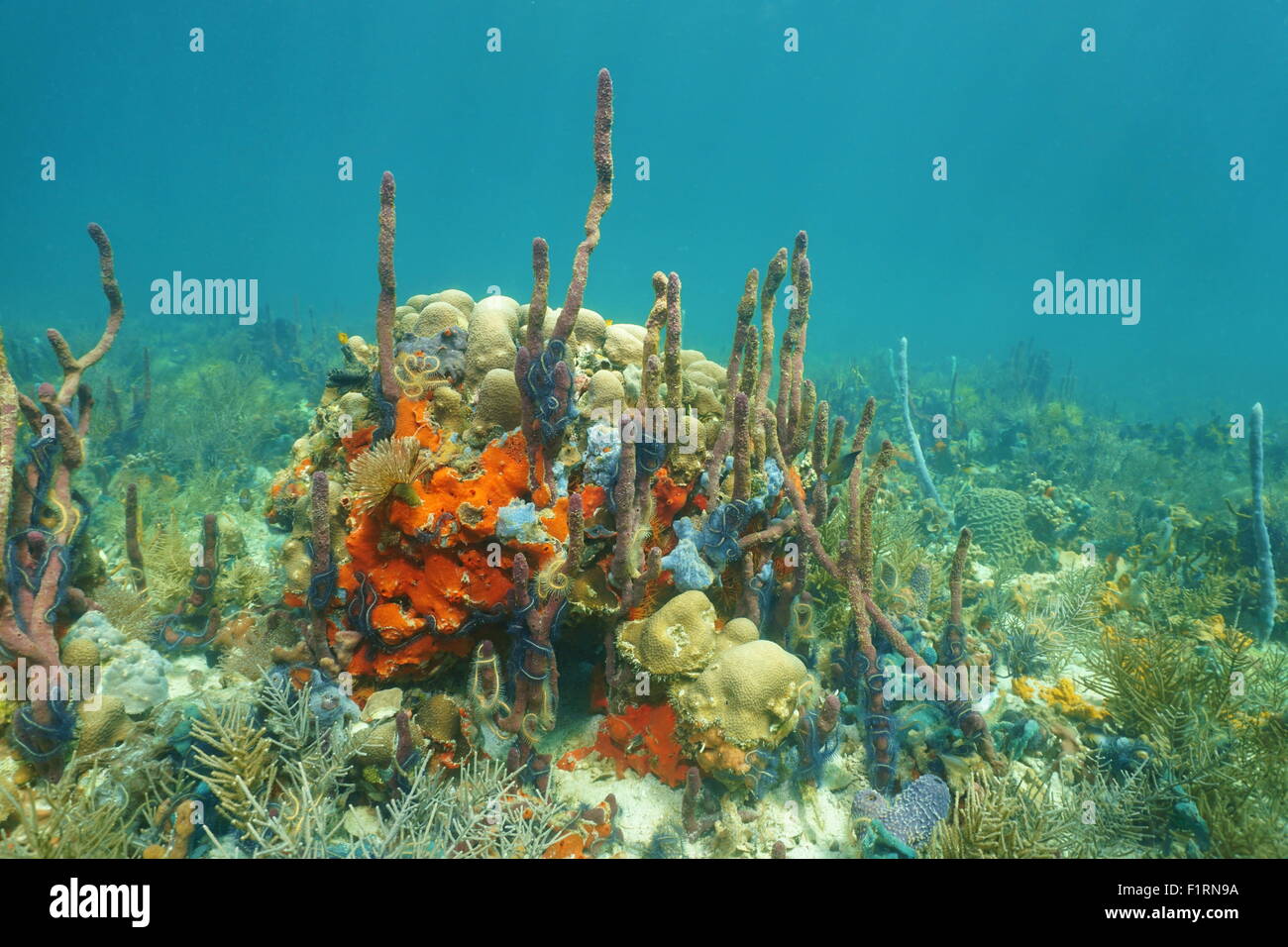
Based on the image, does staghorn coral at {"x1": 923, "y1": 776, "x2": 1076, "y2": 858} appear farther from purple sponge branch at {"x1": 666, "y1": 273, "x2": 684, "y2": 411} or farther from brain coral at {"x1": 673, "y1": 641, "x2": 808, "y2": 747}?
purple sponge branch at {"x1": 666, "y1": 273, "x2": 684, "y2": 411}

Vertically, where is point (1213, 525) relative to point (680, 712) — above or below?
above

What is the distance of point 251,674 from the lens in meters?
3.59

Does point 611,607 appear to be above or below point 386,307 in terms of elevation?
below

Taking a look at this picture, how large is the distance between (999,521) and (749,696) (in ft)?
21.2

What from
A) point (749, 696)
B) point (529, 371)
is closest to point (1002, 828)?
point (749, 696)

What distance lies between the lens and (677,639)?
10.9 feet

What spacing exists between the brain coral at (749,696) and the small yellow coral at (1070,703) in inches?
111

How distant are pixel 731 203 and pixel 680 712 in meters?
141

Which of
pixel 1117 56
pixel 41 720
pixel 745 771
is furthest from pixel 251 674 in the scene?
pixel 1117 56

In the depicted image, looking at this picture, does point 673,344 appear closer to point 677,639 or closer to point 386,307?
point 677,639

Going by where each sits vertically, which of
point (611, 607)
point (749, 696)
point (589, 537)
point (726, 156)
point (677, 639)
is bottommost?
point (749, 696)

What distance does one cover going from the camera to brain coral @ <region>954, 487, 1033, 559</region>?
7.65 meters

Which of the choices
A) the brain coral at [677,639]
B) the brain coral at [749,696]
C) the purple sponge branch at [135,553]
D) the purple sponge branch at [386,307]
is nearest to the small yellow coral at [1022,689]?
the brain coral at [749,696]
